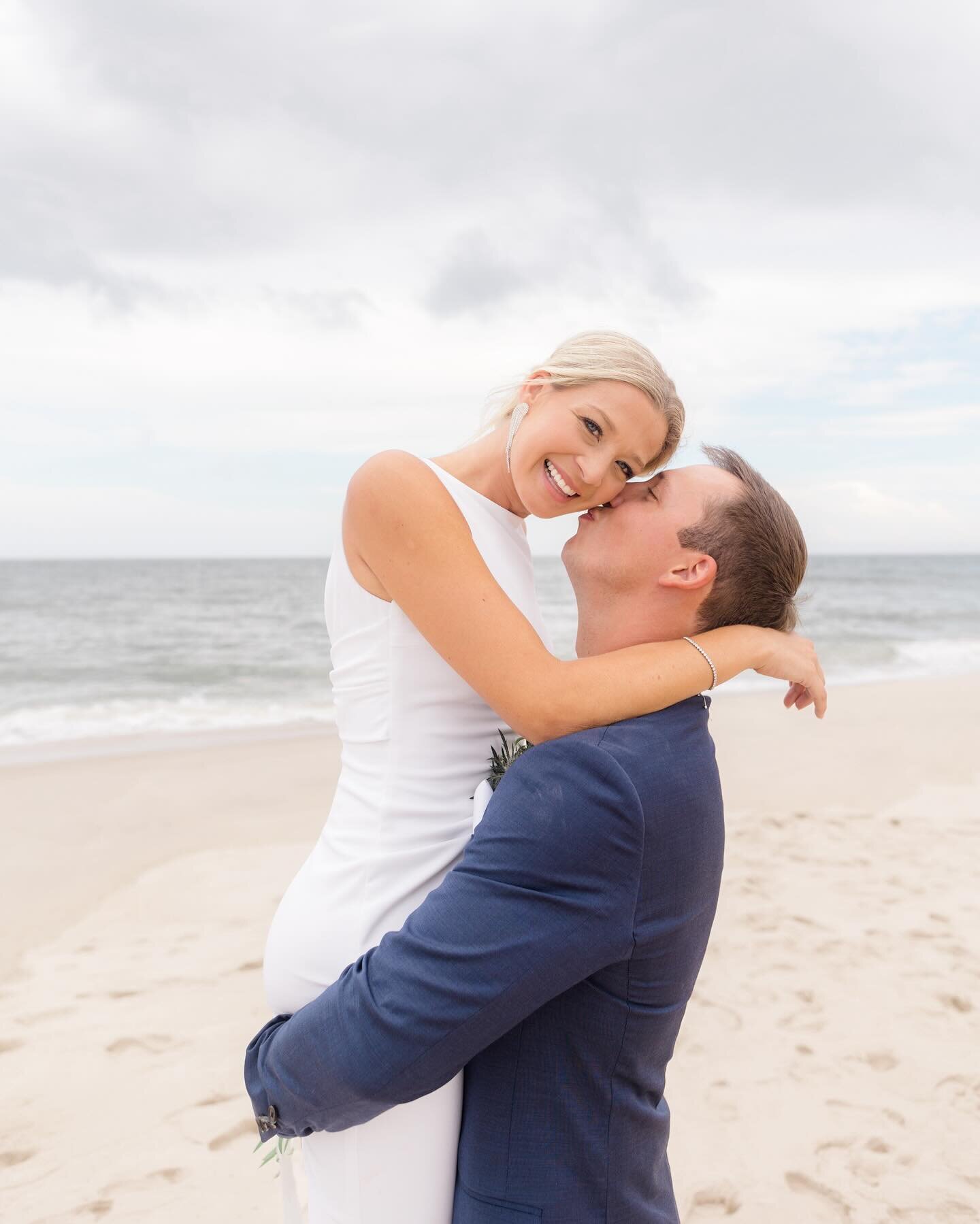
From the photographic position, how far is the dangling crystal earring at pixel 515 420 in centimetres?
244

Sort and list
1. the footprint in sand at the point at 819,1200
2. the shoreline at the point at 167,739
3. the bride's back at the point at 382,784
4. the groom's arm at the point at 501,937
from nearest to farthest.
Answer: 1. the groom's arm at the point at 501,937
2. the bride's back at the point at 382,784
3. the footprint in sand at the point at 819,1200
4. the shoreline at the point at 167,739

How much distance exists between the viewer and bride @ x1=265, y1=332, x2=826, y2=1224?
1.86 m

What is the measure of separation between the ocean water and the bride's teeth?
0.60m

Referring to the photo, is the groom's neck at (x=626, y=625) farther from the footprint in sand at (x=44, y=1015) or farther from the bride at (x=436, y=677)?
the footprint in sand at (x=44, y=1015)

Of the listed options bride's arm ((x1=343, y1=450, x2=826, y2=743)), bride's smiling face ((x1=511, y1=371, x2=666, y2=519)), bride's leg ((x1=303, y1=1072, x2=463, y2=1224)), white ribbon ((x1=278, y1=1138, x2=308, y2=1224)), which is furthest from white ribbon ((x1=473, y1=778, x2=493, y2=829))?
white ribbon ((x1=278, y1=1138, x2=308, y2=1224))

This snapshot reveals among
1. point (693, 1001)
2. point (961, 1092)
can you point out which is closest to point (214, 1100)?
point (693, 1001)

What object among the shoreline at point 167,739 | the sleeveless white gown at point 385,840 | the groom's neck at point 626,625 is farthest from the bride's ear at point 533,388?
the shoreline at point 167,739

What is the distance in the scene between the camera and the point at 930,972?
5641 mm

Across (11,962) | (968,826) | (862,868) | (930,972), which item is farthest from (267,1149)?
(968,826)

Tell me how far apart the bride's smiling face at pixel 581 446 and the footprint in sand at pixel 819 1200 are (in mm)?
3019

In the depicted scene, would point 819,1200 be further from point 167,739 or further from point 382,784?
point 167,739

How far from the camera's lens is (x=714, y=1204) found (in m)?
Answer: 3.87

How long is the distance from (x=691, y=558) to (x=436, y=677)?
1.89 ft

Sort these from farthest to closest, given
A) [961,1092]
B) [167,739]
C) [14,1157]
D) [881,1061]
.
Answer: [167,739] < [881,1061] < [961,1092] < [14,1157]
